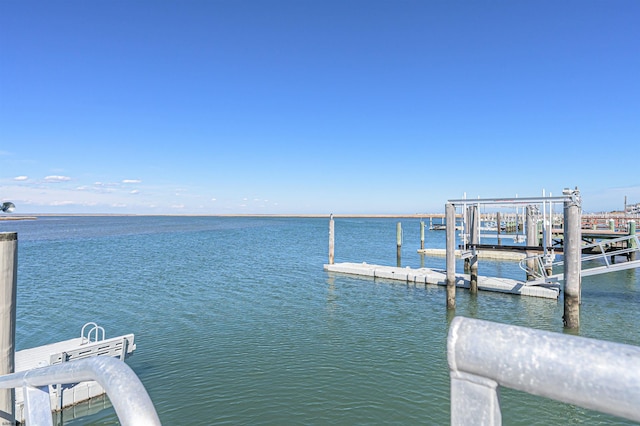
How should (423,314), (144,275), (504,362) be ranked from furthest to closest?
(144,275)
(423,314)
(504,362)

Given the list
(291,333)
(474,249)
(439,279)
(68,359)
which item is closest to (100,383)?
(68,359)

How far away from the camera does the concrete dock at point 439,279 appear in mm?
18844

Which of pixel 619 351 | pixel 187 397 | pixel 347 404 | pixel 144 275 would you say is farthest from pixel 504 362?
pixel 144 275

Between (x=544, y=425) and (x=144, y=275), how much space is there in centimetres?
2567

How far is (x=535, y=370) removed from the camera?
38.1 inches

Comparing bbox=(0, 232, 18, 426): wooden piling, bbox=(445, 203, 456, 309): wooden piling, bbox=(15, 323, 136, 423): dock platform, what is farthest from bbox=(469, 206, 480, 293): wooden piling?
bbox=(0, 232, 18, 426): wooden piling

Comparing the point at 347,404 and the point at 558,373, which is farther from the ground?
the point at 558,373

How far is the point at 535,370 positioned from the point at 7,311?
6.21m

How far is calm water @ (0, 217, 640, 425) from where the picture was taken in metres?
9.13

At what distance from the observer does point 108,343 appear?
10.2 m

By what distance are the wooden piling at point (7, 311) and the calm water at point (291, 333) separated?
4426mm

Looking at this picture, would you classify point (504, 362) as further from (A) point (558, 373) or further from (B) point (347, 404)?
(B) point (347, 404)

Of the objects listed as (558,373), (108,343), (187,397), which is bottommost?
(187,397)

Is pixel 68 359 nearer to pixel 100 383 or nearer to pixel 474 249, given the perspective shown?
pixel 100 383
